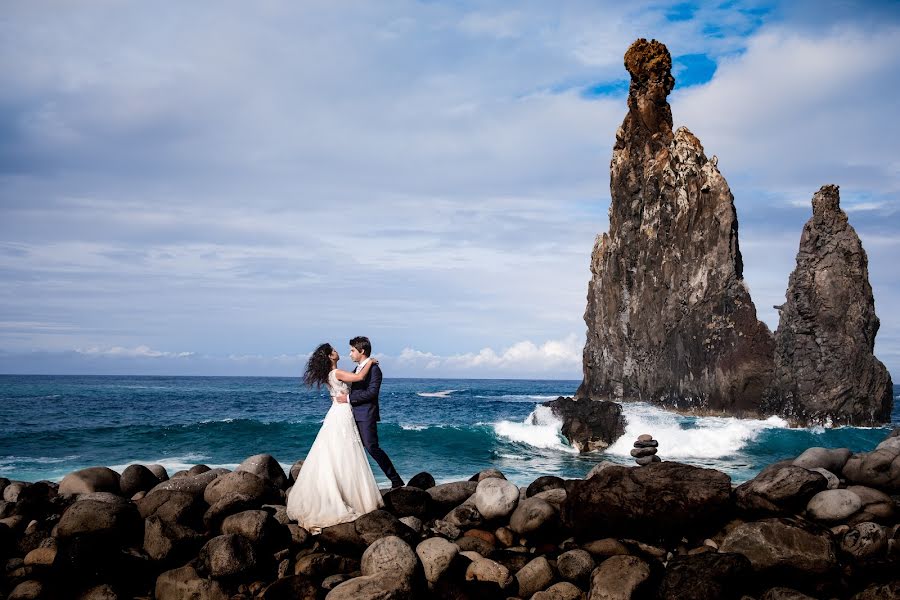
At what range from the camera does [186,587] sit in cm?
783

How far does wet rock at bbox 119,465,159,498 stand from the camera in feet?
36.4

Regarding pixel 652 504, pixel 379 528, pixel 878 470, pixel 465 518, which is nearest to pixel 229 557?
pixel 379 528

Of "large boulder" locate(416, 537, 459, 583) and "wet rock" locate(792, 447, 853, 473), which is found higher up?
"wet rock" locate(792, 447, 853, 473)

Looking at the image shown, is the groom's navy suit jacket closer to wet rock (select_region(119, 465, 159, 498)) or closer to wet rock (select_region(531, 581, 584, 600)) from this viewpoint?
wet rock (select_region(531, 581, 584, 600))

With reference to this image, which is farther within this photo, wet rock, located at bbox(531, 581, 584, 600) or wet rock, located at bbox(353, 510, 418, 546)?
wet rock, located at bbox(353, 510, 418, 546)

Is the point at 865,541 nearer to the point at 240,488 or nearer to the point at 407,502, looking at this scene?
the point at 407,502

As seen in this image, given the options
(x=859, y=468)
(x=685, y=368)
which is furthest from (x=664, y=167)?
(x=859, y=468)

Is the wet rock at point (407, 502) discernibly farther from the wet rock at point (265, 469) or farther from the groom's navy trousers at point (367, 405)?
the wet rock at point (265, 469)

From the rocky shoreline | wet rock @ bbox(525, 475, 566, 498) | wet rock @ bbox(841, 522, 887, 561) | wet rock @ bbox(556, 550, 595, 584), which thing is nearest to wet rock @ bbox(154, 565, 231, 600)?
the rocky shoreline

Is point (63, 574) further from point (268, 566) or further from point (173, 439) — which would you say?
point (173, 439)

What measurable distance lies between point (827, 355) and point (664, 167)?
64.7 feet

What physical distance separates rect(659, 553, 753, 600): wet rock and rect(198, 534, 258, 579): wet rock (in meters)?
4.43

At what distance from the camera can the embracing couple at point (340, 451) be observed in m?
9.02

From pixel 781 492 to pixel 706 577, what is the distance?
7.75 feet
